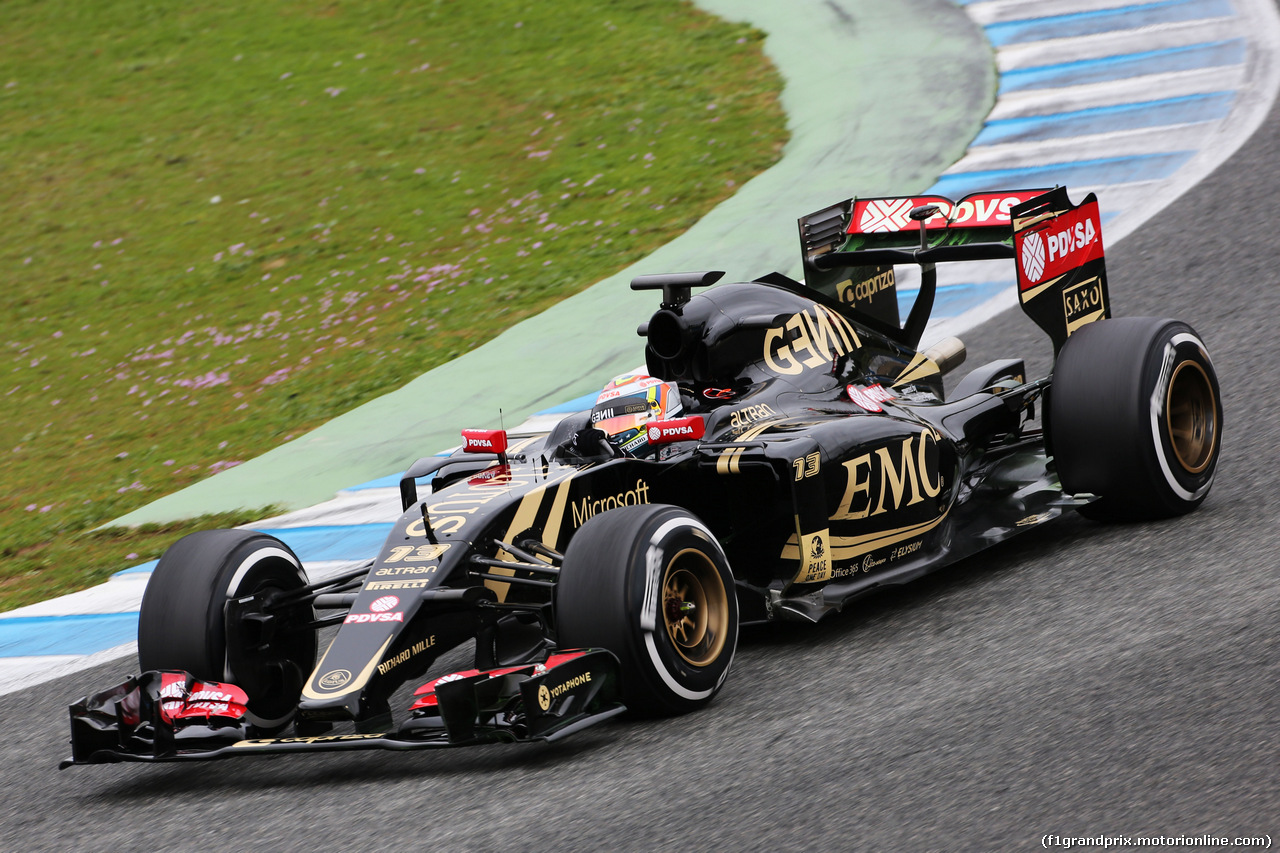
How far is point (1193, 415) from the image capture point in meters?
6.57

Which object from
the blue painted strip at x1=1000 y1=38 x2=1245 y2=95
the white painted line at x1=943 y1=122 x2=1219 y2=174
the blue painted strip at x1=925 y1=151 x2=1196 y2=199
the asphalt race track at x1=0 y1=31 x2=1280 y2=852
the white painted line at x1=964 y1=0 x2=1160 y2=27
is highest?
the white painted line at x1=964 y1=0 x2=1160 y2=27

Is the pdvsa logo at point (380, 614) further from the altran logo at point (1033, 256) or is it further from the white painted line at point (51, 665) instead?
the altran logo at point (1033, 256)

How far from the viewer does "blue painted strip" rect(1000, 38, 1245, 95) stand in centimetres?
1402

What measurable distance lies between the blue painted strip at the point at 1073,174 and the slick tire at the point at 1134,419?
18.1ft

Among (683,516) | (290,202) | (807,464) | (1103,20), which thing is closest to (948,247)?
(807,464)

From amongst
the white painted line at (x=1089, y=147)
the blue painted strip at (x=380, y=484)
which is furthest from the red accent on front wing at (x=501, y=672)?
the white painted line at (x=1089, y=147)

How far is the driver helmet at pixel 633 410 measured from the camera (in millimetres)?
5945

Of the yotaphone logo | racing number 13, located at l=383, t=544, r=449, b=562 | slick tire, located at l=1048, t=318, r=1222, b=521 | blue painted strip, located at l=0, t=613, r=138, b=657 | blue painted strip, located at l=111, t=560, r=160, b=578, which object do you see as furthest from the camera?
blue painted strip, located at l=111, t=560, r=160, b=578

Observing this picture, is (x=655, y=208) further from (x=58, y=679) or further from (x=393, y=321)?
(x=58, y=679)

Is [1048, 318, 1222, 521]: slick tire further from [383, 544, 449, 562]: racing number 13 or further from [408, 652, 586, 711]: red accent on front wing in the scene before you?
[383, 544, 449, 562]: racing number 13

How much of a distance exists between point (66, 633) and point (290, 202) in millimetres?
9224

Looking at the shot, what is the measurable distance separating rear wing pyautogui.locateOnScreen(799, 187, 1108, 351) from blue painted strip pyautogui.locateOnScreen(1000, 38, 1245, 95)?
718 centimetres

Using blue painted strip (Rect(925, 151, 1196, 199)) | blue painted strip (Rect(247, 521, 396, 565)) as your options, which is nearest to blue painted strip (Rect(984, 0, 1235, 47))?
blue painted strip (Rect(925, 151, 1196, 199))

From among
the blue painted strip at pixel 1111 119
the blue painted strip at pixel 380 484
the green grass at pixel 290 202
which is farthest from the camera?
the blue painted strip at pixel 1111 119
